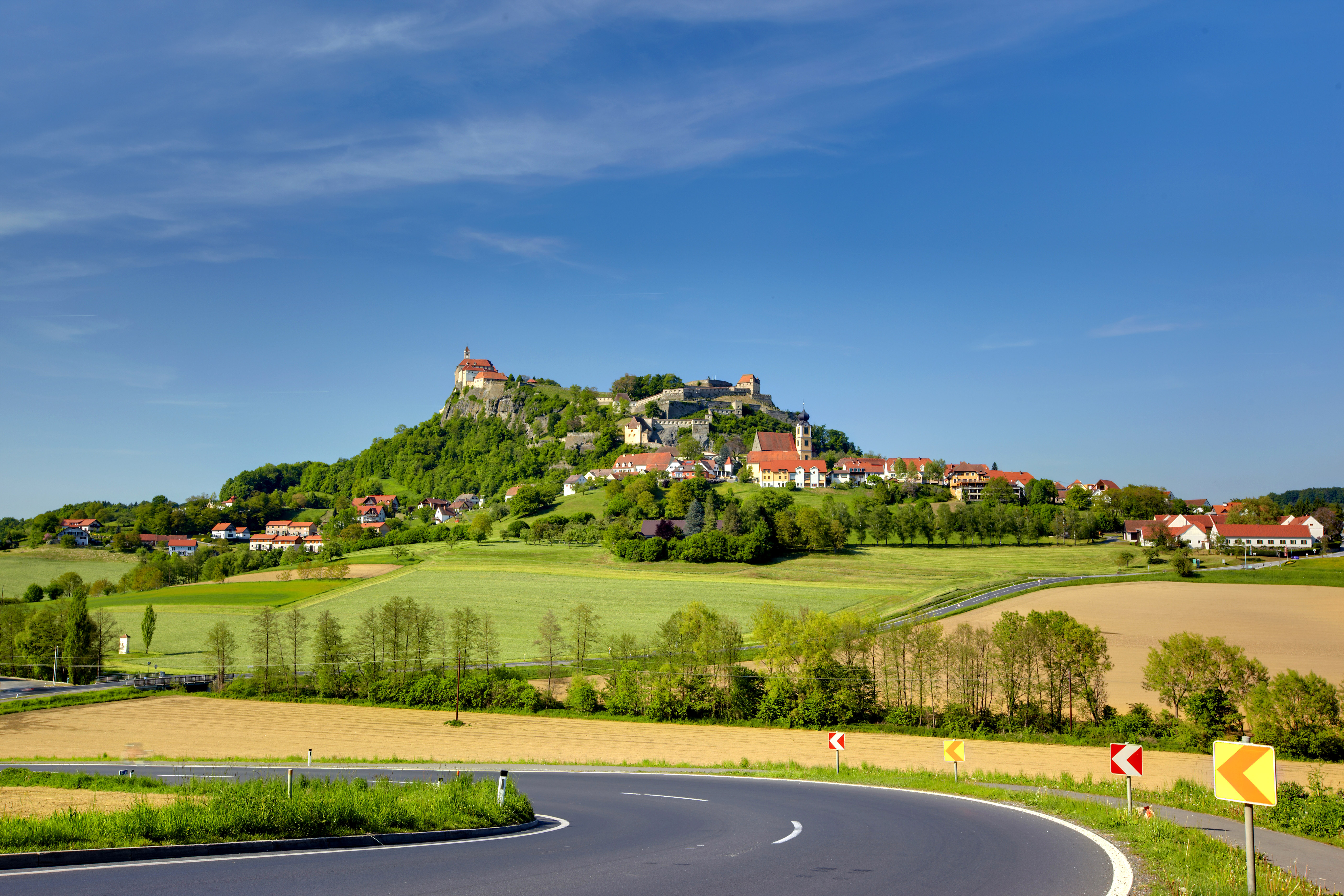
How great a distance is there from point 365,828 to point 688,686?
35471 millimetres

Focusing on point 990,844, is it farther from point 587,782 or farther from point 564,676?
point 564,676

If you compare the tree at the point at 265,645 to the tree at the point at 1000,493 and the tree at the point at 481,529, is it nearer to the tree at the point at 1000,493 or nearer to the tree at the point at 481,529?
the tree at the point at 481,529

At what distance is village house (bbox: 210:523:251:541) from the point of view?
18275 cm

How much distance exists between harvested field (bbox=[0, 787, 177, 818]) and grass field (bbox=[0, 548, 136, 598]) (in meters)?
103

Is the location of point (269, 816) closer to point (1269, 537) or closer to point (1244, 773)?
point (1244, 773)

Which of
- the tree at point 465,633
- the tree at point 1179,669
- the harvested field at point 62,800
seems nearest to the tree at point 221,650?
the tree at point 465,633

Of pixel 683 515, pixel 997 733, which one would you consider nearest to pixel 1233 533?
pixel 683 515

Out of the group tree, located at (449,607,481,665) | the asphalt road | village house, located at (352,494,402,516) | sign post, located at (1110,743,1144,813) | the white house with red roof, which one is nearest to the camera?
the asphalt road

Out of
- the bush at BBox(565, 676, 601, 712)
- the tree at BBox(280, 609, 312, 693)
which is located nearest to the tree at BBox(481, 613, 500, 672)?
the bush at BBox(565, 676, 601, 712)

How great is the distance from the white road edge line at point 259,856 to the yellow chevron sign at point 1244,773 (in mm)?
8760

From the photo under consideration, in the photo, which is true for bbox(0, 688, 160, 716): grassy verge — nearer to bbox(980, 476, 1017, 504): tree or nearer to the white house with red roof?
bbox(980, 476, 1017, 504): tree

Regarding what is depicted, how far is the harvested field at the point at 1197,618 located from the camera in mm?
49844

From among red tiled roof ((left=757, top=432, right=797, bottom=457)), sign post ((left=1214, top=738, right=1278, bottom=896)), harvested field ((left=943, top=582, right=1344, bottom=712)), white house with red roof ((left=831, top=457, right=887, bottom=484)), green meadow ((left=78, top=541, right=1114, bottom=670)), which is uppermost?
red tiled roof ((left=757, top=432, right=797, bottom=457))

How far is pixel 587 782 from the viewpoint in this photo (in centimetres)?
2278
